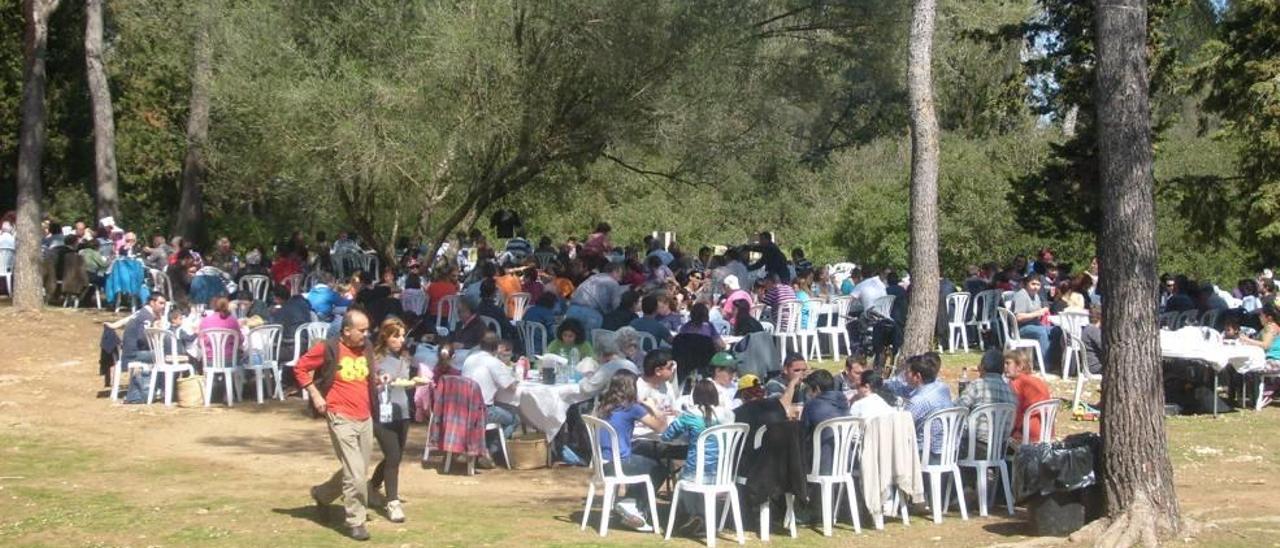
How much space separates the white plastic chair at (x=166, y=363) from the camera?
1470 cm

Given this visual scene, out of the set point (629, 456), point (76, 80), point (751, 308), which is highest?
point (76, 80)

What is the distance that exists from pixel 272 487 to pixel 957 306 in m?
9.97

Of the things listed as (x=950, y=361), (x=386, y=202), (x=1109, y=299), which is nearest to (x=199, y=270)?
(x=386, y=202)

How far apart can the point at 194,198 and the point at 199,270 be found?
21.9 feet

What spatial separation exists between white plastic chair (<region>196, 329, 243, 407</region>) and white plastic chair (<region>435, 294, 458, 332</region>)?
2628 mm

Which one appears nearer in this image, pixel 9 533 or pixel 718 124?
pixel 9 533

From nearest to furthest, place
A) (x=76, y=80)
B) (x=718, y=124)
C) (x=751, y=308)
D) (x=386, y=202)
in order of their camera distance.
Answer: (x=751, y=308)
(x=718, y=124)
(x=386, y=202)
(x=76, y=80)

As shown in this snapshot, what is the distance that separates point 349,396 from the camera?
29.7ft

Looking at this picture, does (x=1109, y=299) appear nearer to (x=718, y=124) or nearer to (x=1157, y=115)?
(x=718, y=124)

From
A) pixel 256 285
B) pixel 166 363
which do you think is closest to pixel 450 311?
pixel 166 363

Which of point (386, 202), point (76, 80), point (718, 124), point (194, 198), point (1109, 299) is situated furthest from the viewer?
point (76, 80)

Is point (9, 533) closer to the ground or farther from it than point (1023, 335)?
closer to the ground

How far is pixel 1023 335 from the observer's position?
1700cm

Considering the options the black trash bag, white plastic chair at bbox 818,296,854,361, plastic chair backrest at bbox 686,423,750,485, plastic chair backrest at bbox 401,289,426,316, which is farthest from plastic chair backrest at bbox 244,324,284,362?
the black trash bag
